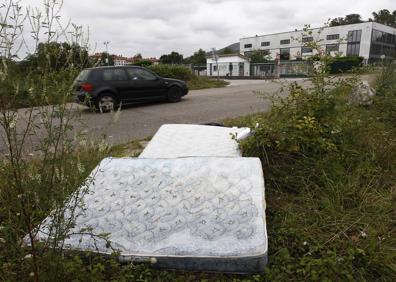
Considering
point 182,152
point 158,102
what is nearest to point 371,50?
point 158,102

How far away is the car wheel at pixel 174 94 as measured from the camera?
12.3 meters

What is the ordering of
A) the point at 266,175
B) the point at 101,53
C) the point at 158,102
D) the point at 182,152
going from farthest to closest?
the point at 158,102
the point at 182,152
the point at 266,175
the point at 101,53

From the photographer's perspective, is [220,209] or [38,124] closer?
[38,124]

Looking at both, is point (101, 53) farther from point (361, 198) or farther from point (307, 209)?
point (361, 198)

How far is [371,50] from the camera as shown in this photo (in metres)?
61.2

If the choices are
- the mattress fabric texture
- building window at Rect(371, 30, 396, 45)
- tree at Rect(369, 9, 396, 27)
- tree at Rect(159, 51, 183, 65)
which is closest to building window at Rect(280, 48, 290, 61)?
building window at Rect(371, 30, 396, 45)

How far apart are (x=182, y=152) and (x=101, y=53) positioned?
1740 millimetres

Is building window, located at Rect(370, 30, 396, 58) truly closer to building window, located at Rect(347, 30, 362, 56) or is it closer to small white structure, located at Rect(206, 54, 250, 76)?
building window, located at Rect(347, 30, 362, 56)

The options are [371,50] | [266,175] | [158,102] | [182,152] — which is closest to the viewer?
[266,175]

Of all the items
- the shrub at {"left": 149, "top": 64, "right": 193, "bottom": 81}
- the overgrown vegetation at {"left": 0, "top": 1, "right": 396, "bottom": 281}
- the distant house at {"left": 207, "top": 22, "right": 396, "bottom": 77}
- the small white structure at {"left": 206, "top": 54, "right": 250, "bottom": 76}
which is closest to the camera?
the overgrown vegetation at {"left": 0, "top": 1, "right": 396, "bottom": 281}

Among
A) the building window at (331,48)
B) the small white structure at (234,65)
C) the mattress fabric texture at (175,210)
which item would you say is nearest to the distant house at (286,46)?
the small white structure at (234,65)

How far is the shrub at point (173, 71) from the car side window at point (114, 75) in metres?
10.5

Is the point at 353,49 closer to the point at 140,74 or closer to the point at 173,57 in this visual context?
the point at 173,57

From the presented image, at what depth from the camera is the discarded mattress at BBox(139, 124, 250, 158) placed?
380 cm
